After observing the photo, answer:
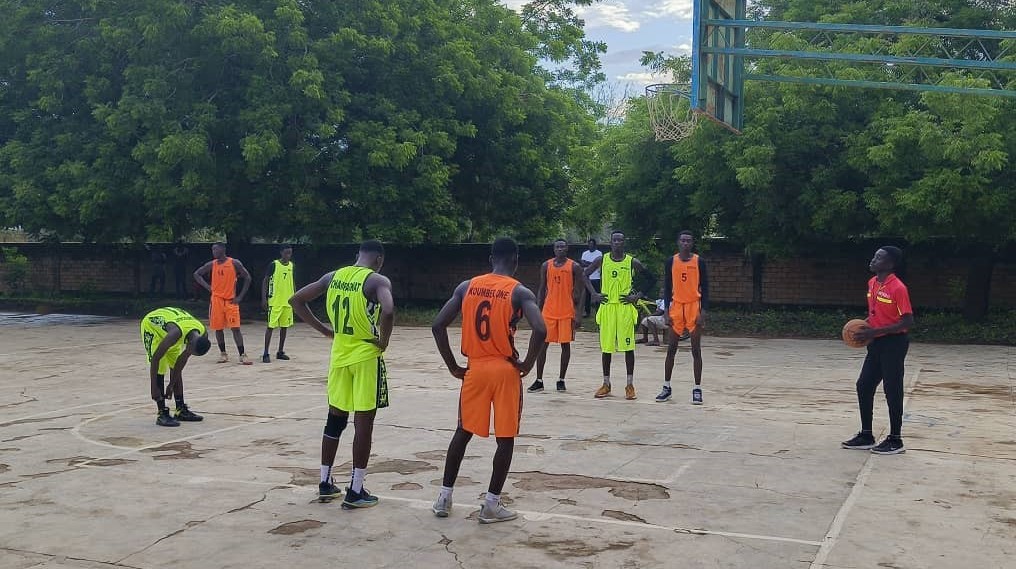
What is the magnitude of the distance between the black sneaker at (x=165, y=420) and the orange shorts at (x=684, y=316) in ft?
19.3

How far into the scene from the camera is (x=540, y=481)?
309 inches

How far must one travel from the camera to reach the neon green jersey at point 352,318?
23.3ft

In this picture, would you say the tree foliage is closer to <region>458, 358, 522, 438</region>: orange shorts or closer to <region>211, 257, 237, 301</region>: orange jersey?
<region>211, 257, 237, 301</region>: orange jersey

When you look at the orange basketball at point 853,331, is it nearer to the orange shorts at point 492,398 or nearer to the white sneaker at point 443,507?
the orange shorts at point 492,398

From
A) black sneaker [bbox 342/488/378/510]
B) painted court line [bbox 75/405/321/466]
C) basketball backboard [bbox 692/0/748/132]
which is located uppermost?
basketball backboard [bbox 692/0/748/132]

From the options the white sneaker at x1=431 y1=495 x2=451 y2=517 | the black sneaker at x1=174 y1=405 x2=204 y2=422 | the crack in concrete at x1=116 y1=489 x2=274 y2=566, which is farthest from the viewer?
the black sneaker at x1=174 y1=405 x2=204 y2=422

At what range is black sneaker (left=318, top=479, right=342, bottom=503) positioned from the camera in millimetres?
7195

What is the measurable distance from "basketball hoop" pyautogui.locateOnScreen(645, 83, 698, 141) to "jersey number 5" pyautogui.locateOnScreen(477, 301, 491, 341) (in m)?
11.8

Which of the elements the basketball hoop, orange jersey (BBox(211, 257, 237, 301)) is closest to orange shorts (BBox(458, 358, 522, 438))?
orange jersey (BBox(211, 257, 237, 301))

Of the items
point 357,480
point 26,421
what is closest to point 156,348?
point 26,421

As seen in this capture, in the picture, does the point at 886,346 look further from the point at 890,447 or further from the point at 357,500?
the point at 357,500

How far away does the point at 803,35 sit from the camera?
76.4 feet

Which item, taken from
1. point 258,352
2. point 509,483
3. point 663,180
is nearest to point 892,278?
point 509,483

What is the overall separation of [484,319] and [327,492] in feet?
5.96
